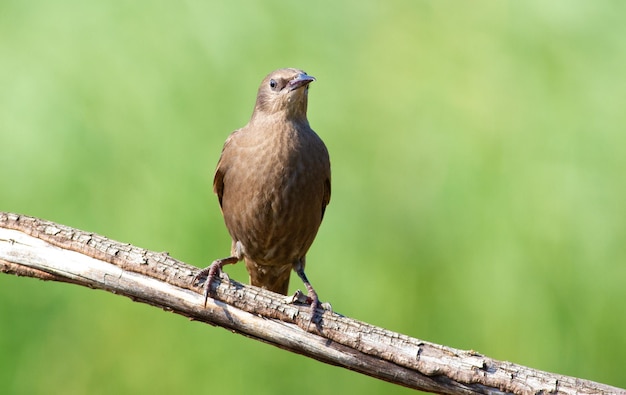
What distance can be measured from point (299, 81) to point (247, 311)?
1643 mm

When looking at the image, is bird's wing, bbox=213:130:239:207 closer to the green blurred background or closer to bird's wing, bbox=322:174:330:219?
the green blurred background

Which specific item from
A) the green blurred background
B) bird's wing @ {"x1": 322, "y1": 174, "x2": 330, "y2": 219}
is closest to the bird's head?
bird's wing @ {"x1": 322, "y1": 174, "x2": 330, "y2": 219}

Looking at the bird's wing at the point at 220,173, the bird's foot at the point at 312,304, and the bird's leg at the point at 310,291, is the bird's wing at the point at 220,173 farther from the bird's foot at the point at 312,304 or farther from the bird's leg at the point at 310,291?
the bird's foot at the point at 312,304

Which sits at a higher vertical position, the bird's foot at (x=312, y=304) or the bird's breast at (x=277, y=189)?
the bird's breast at (x=277, y=189)

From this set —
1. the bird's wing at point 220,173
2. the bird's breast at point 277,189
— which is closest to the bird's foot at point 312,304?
the bird's breast at point 277,189

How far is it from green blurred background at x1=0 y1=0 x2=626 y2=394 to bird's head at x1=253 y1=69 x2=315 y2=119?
0.79 m

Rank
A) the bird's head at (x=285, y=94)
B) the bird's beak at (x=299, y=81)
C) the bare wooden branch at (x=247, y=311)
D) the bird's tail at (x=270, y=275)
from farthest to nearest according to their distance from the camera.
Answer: the bird's tail at (x=270, y=275), the bird's head at (x=285, y=94), the bird's beak at (x=299, y=81), the bare wooden branch at (x=247, y=311)

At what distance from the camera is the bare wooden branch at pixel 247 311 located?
4164 mm

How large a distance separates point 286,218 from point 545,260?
6.34ft

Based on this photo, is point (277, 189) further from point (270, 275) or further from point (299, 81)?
point (270, 275)

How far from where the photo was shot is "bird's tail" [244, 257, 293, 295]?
5957 mm

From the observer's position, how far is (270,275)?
604cm

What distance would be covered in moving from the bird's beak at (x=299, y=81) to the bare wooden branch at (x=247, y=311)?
1.49 meters

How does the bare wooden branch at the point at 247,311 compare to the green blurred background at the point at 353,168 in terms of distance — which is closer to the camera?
the bare wooden branch at the point at 247,311
